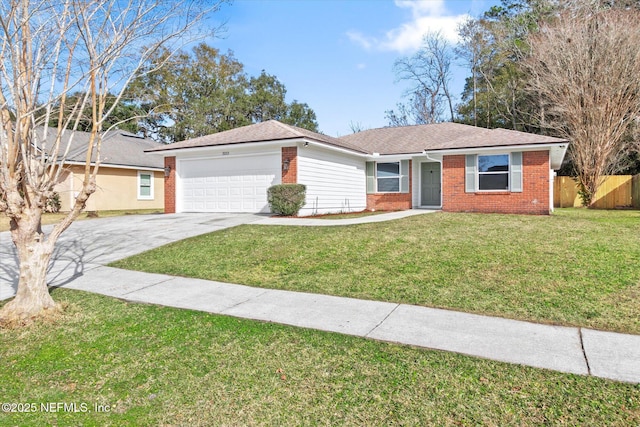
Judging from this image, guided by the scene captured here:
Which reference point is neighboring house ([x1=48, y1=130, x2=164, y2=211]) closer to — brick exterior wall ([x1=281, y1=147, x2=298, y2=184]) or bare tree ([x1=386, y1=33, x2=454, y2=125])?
brick exterior wall ([x1=281, y1=147, x2=298, y2=184])

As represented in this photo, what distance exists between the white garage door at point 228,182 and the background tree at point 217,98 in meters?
16.6

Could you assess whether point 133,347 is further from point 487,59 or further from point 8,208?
point 487,59

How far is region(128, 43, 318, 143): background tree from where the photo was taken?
32.4 metres

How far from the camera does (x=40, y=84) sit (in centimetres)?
474

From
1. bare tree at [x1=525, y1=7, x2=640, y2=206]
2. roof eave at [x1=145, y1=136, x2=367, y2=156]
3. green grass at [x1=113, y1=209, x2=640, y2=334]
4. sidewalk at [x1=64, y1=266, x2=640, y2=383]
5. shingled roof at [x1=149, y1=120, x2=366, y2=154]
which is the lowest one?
sidewalk at [x1=64, y1=266, x2=640, y2=383]

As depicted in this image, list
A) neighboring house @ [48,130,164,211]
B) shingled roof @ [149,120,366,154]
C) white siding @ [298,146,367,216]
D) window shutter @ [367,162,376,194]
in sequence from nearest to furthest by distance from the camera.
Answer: shingled roof @ [149,120,366,154] < white siding @ [298,146,367,216] < window shutter @ [367,162,376,194] < neighboring house @ [48,130,164,211]

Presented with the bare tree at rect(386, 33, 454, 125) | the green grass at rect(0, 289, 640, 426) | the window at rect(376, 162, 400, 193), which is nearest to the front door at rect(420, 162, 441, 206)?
the window at rect(376, 162, 400, 193)

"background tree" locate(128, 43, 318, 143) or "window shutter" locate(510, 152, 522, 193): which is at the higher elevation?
"background tree" locate(128, 43, 318, 143)

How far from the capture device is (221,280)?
20.9 ft

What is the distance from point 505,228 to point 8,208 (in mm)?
9599

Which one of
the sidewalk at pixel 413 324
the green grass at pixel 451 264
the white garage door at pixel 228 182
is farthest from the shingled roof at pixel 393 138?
the sidewalk at pixel 413 324

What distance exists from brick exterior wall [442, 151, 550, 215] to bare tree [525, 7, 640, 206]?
8.82 meters

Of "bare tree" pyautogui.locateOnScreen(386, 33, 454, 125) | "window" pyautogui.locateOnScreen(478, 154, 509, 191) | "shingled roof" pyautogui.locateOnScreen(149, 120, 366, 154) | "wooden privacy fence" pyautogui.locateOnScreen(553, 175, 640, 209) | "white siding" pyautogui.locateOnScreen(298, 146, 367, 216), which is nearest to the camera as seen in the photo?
"shingled roof" pyautogui.locateOnScreen(149, 120, 366, 154)

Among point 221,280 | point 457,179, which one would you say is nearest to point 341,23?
point 457,179
